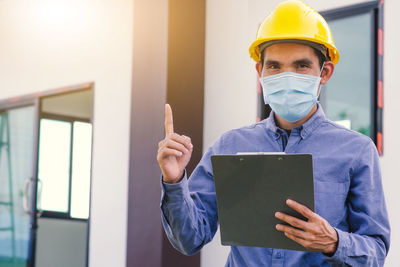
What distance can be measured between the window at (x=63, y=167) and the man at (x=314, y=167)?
3.88m

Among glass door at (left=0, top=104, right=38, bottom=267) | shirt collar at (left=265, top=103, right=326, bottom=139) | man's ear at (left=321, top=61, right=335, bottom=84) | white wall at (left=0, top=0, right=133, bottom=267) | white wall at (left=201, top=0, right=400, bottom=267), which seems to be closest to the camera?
shirt collar at (left=265, top=103, right=326, bottom=139)

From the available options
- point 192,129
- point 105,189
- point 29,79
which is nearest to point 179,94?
point 192,129

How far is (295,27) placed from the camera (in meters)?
1.63

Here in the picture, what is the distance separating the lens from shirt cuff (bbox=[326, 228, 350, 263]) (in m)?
1.35

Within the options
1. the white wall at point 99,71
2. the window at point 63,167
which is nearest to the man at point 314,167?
the white wall at point 99,71

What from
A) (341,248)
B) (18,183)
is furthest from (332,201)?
(18,183)

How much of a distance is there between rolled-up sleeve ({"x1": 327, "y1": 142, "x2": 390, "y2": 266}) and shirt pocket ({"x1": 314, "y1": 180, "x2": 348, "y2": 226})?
0.10 feet

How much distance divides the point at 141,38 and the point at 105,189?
3.94 ft

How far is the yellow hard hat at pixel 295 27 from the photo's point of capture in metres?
1.61

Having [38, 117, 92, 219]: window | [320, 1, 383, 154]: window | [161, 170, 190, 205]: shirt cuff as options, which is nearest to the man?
[161, 170, 190, 205]: shirt cuff

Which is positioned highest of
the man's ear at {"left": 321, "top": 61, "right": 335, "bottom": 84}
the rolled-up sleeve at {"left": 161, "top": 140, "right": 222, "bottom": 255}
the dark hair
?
the dark hair

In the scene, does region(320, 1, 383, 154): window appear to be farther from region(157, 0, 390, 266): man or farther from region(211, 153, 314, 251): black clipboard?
region(211, 153, 314, 251): black clipboard

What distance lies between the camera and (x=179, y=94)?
3.98 metres

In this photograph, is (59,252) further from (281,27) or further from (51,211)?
(281,27)
